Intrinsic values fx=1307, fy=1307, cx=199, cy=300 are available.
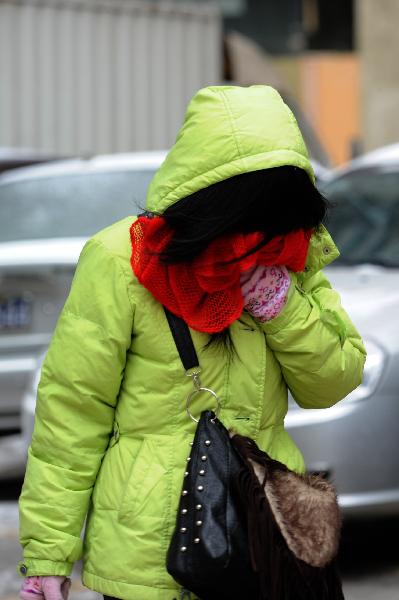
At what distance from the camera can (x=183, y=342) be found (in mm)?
2494

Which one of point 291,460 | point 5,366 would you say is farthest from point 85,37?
point 291,460

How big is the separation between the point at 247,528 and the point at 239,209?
0.58 meters

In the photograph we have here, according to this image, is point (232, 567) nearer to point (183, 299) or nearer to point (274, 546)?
point (274, 546)

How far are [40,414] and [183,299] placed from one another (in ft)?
1.21

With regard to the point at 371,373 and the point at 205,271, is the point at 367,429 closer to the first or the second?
the point at 371,373

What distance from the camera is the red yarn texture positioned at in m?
2.44

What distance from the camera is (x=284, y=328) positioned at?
2.50 m

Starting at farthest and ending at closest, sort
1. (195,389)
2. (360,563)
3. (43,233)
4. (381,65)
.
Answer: (381,65) < (43,233) < (360,563) < (195,389)

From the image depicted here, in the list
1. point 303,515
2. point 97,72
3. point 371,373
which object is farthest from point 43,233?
point 97,72

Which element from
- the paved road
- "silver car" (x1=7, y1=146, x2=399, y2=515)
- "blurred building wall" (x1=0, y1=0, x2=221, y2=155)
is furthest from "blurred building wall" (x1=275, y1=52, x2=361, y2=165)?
the paved road

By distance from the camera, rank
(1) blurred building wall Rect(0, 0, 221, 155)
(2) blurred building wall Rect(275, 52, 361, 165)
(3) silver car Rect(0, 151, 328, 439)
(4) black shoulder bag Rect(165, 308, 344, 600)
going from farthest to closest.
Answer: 1. (2) blurred building wall Rect(275, 52, 361, 165)
2. (1) blurred building wall Rect(0, 0, 221, 155)
3. (3) silver car Rect(0, 151, 328, 439)
4. (4) black shoulder bag Rect(165, 308, 344, 600)

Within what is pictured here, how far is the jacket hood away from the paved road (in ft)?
8.74

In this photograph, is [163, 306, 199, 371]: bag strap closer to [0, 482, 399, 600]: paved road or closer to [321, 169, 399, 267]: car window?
[0, 482, 399, 600]: paved road

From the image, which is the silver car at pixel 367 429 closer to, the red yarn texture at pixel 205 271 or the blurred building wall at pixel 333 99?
the red yarn texture at pixel 205 271
